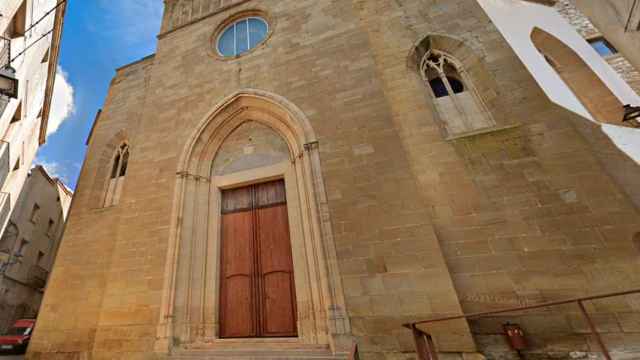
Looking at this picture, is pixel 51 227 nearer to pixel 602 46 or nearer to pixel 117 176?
pixel 117 176

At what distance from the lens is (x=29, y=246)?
11.6 meters

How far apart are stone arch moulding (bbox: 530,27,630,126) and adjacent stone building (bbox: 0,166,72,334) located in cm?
1721

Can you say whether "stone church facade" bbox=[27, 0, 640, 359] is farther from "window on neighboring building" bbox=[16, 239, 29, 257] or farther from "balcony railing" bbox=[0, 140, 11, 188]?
"window on neighboring building" bbox=[16, 239, 29, 257]

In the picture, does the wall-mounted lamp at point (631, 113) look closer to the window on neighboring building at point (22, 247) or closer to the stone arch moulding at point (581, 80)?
the stone arch moulding at point (581, 80)

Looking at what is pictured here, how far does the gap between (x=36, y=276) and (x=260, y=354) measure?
15.2 meters

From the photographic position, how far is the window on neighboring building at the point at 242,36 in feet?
21.5

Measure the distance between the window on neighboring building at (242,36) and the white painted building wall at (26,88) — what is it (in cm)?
403

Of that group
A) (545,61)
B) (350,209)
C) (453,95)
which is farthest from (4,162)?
(545,61)

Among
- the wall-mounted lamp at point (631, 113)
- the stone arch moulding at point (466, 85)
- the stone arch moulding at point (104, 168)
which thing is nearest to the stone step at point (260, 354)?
the stone arch moulding at point (466, 85)

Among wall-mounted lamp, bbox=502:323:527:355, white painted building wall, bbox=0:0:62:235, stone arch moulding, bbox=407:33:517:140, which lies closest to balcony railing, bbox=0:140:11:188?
white painted building wall, bbox=0:0:62:235

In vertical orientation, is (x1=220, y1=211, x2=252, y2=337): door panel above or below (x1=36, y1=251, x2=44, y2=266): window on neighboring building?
below

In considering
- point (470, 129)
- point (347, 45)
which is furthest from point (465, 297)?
point (347, 45)

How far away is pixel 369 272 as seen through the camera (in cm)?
347

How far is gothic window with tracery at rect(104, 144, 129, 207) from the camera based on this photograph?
6.22 m
